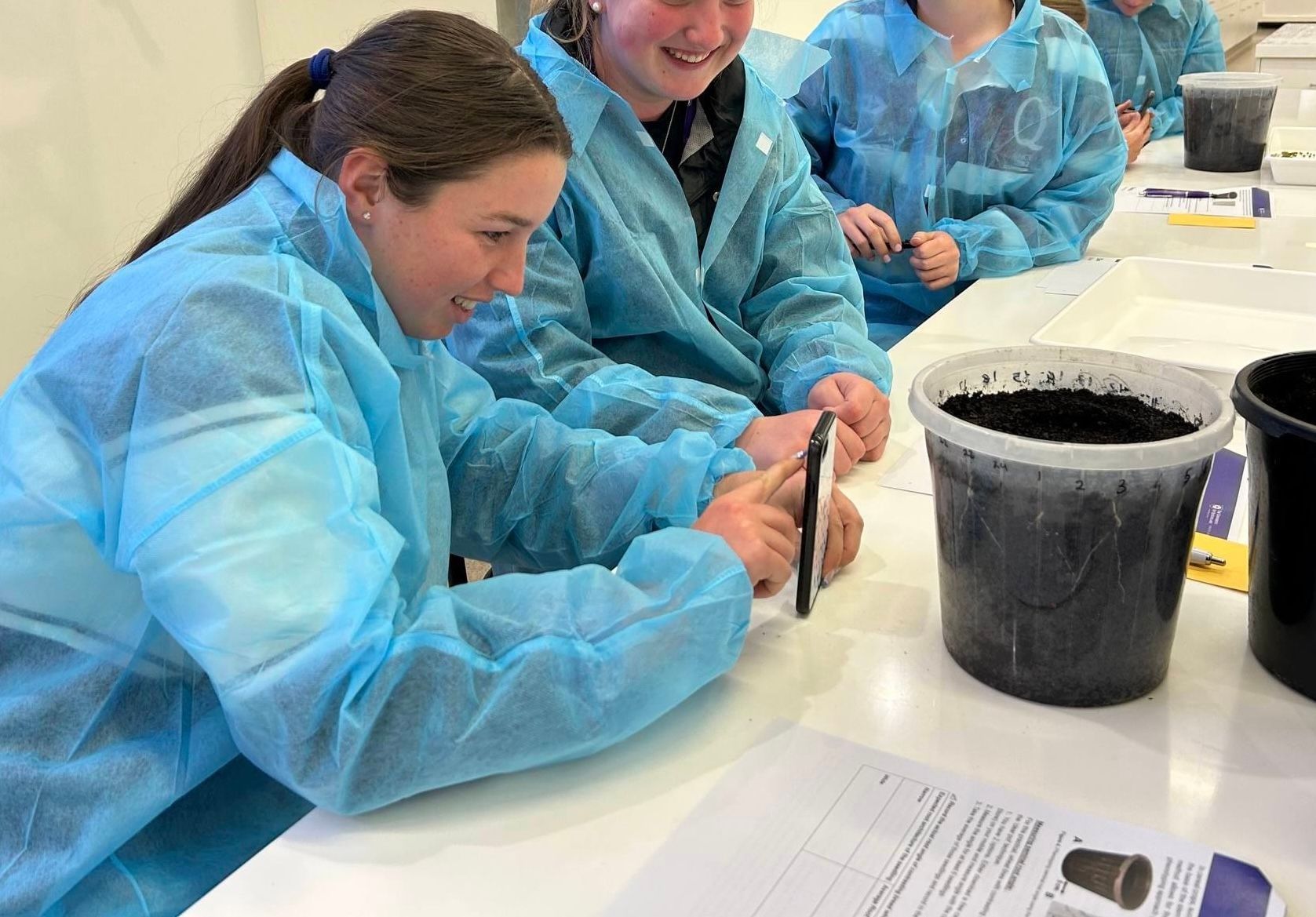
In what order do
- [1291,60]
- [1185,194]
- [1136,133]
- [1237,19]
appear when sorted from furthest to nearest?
[1237,19] → [1291,60] → [1136,133] → [1185,194]

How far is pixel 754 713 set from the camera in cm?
75

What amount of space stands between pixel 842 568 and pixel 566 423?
359mm

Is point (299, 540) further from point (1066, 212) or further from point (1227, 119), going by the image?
point (1227, 119)

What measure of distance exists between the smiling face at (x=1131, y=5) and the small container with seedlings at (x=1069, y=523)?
2621mm

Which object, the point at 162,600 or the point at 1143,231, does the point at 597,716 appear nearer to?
the point at 162,600

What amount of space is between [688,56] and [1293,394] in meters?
0.71

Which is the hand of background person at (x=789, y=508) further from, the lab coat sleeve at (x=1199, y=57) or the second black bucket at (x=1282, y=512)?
the lab coat sleeve at (x=1199, y=57)

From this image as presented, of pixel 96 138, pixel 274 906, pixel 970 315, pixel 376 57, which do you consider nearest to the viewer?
pixel 274 906

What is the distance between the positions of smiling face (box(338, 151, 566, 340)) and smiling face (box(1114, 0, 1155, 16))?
2.68 meters

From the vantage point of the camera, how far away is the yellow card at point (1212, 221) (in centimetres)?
202

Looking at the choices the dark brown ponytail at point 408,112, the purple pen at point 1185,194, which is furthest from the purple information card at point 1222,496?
the purple pen at point 1185,194

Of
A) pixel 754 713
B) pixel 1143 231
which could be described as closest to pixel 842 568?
pixel 754 713

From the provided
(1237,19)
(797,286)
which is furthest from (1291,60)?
(797,286)

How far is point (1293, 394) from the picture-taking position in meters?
0.77
